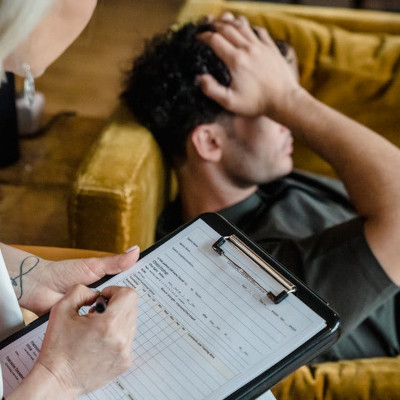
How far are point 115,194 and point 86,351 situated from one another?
0.53 m

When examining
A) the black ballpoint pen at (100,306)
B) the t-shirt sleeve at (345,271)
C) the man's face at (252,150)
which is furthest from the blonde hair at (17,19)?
the man's face at (252,150)

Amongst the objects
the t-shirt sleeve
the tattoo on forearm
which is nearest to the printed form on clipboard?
the tattoo on forearm

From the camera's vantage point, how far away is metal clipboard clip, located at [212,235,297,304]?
0.74 metres

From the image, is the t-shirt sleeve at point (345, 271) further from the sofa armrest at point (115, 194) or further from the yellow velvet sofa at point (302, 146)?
the sofa armrest at point (115, 194)

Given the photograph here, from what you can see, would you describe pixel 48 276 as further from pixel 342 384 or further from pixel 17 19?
pixel 342 384

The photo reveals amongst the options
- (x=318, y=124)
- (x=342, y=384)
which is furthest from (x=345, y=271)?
(x=318, y=124)

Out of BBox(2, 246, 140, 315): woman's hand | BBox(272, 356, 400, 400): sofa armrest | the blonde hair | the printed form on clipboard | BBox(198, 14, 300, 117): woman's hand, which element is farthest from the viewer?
BBox(198, 14, 300, 117): woman's hand

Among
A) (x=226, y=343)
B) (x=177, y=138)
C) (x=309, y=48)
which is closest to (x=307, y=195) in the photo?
(x=177, y=138)

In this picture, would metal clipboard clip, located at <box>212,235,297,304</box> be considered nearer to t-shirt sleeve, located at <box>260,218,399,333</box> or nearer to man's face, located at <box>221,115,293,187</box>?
t-shirt sleeve, located at <box>260,218,399,333</box>

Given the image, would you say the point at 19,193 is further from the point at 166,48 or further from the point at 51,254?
the point at 51,254

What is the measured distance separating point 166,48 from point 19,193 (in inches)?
37.0

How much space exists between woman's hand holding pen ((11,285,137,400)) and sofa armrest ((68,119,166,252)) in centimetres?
51

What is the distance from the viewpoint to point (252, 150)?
4.63ft

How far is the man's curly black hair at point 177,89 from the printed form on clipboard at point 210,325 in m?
0.59
